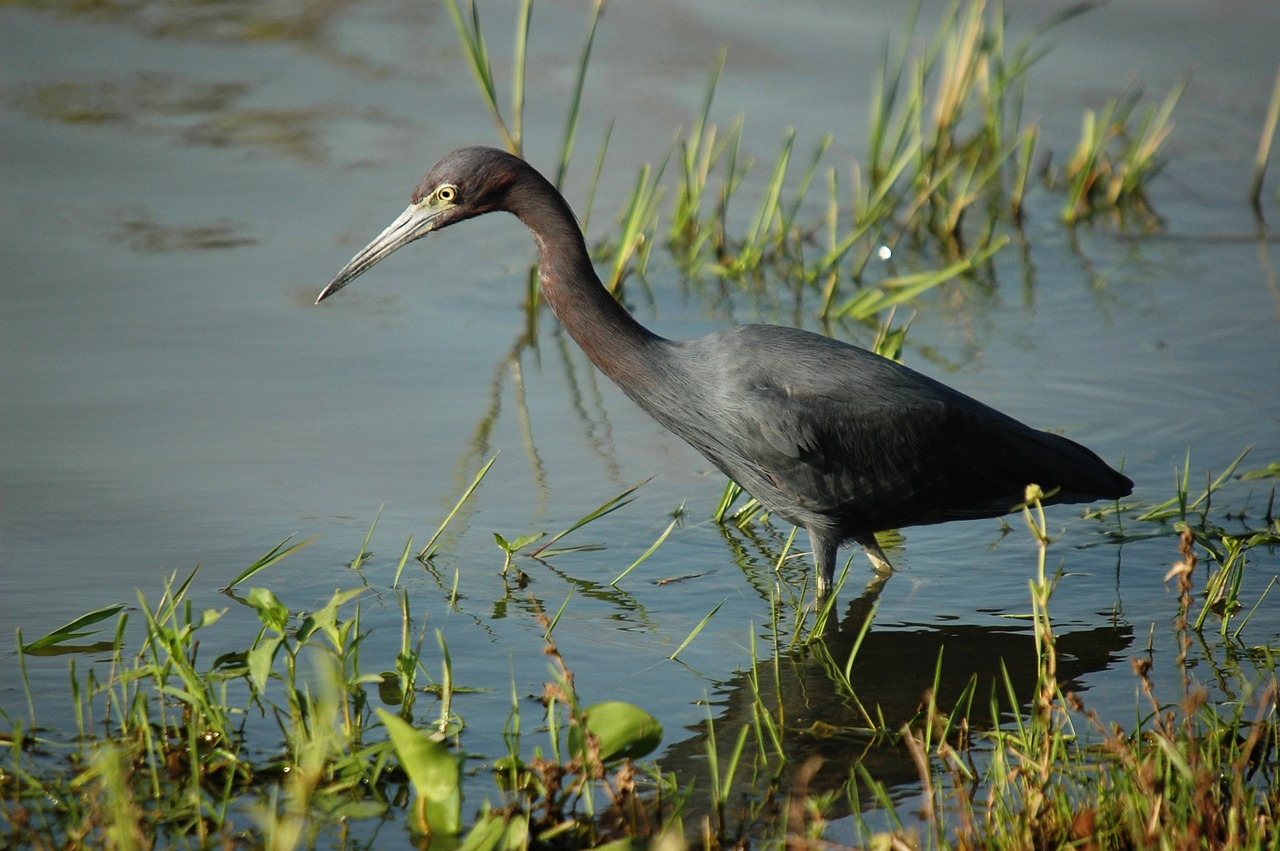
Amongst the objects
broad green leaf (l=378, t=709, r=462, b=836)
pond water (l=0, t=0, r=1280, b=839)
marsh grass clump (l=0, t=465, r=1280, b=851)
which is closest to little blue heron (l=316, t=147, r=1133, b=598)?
pond water (l=0, t=0, r=1280, b=839)

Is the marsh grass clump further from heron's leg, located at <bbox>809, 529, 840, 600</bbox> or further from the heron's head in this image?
the heron's head

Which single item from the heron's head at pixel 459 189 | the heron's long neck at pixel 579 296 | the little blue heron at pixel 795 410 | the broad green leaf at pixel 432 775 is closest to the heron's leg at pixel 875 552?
the little blue heron at pixel 795 410

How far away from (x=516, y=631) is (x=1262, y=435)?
132 inches

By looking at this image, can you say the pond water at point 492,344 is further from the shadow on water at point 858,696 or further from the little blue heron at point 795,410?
the little blue heron at point 795,410

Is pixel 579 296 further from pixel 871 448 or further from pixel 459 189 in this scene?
pixel 871 448

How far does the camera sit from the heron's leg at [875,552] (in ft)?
16.3

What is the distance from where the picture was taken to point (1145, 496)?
18.3ft

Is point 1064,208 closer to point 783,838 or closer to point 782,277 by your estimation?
point 782,277

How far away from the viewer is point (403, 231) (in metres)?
5.02

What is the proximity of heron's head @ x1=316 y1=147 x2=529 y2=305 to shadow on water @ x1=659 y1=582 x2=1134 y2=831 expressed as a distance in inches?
68.7

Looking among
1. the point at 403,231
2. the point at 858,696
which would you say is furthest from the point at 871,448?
the point at 403,231

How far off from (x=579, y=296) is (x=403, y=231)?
659mm

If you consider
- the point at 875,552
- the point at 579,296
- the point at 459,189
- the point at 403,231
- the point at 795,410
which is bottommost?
the point at 875,552

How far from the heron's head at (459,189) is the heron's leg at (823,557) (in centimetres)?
148
